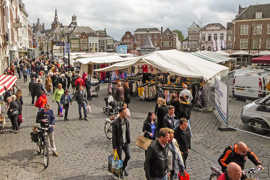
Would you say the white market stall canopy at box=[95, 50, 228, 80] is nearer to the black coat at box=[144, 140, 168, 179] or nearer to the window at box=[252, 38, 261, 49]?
the black coat at box=[144, 140, 168, 179]

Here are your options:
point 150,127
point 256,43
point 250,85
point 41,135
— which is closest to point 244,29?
point 256,43

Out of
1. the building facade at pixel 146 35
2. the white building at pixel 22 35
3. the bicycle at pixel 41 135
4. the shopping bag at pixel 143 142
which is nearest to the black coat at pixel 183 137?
the shopping bag at pixel 143 142

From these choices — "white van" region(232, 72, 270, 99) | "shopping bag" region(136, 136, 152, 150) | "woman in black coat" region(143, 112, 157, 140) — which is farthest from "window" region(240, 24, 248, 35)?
"shopping bag" region(136, 136, 152, 150)

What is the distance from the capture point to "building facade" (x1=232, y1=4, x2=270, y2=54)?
50812 millimetres

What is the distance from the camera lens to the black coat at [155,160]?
13.5 feet

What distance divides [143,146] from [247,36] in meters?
54.6

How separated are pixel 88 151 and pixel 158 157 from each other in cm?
406

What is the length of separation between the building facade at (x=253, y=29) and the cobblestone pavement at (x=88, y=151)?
150ft

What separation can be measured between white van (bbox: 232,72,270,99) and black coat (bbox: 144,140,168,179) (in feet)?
39.8

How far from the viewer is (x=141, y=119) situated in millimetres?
11375

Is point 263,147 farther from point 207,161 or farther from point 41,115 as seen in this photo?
point 41,115

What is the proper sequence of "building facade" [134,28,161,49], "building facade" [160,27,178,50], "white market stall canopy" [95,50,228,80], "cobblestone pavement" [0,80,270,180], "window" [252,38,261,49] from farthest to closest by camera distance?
"building facade" [134,28,161,49] < "building facade" [160,27,178,50] < "window" [252,38,261,49] < "white market stall canopy" [95,50,228,80] < "cobblestone pavement" [0,80,270,180]

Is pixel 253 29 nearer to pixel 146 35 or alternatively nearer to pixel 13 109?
pixel 13 109

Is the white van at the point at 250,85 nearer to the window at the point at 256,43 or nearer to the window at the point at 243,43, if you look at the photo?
the window at the point at 256,43
